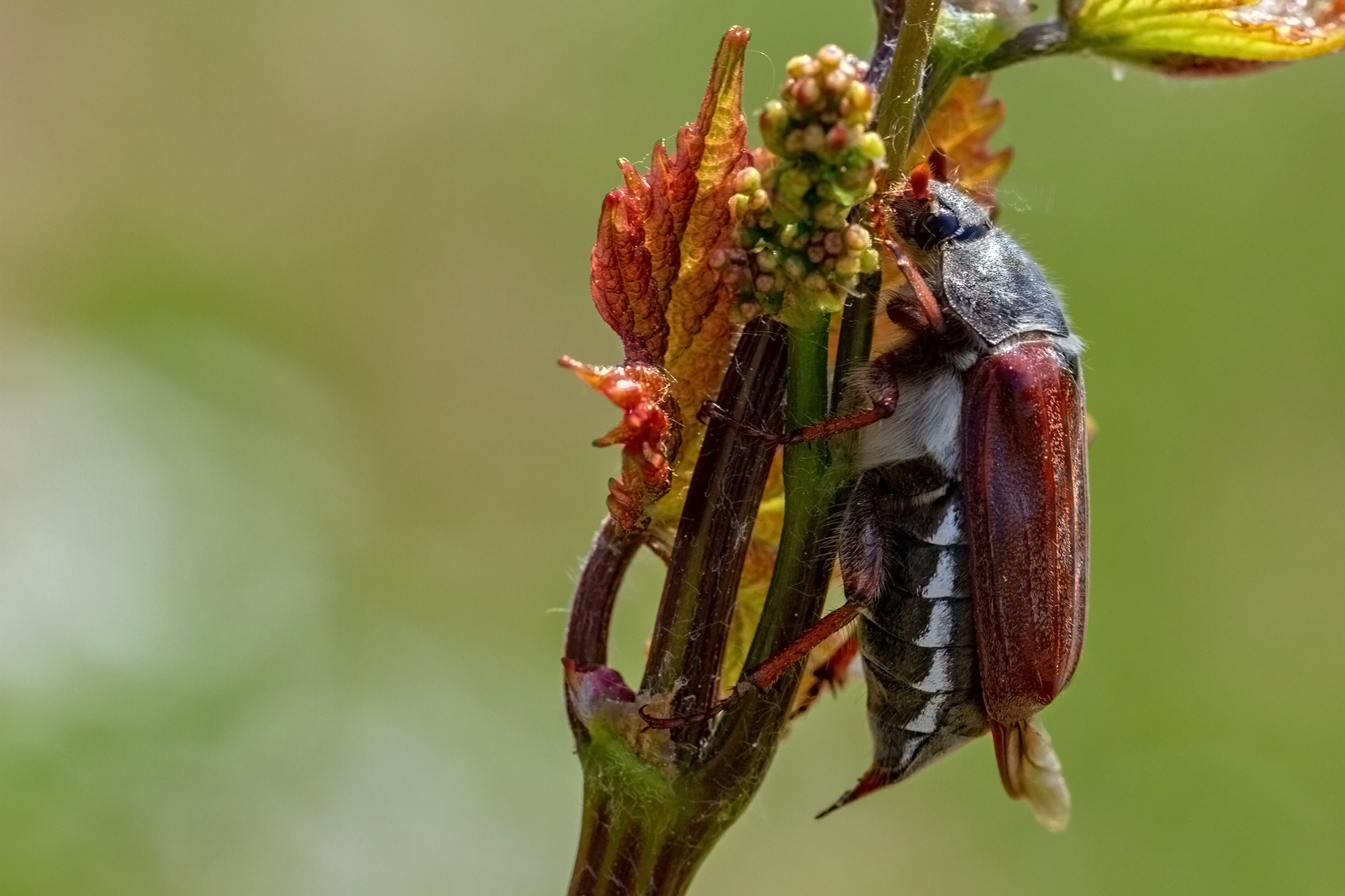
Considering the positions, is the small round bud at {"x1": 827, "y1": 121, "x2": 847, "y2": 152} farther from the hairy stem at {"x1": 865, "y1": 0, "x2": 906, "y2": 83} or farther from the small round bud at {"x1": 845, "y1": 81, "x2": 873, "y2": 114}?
the hairy stem at {"x1": 865, "y1": 0, "x2": 906, "y2": 83}

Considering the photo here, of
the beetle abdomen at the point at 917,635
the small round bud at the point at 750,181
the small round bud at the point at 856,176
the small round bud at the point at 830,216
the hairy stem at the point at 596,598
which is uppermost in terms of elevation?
the small round bud at the point at 750,181

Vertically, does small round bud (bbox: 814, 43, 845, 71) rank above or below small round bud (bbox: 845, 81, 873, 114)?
above

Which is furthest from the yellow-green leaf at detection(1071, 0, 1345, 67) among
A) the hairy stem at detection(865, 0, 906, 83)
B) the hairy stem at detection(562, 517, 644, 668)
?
the hairy stem at detection(562, 517, 644, 668)

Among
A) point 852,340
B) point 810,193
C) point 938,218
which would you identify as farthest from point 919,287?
point 810,193

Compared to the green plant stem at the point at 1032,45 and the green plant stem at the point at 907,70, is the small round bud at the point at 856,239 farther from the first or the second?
the green plant stem at the point at 1032,45

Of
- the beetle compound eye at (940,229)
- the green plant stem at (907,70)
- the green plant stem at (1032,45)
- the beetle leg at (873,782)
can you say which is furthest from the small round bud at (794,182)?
the beetle leg at (873,782)

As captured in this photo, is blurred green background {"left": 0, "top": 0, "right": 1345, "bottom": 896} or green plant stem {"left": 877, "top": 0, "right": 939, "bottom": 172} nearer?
green plant stem {"left": 877, "top": 0, "right": 939, "bottom": 172}

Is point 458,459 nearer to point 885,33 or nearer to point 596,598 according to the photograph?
point 596,598
